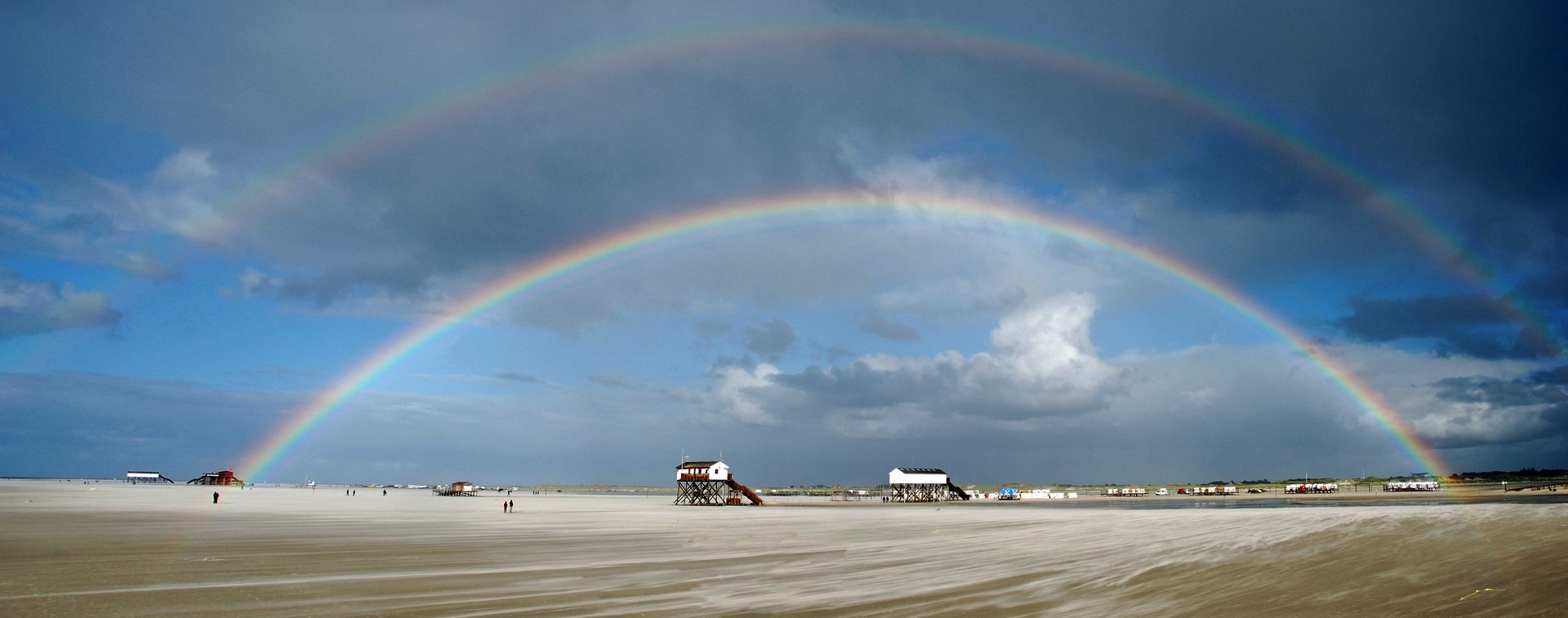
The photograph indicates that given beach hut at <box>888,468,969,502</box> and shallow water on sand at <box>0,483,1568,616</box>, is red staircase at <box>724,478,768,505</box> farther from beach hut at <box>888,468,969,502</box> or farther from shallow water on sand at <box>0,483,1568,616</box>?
shallow water on sand at <box>0,483,1568,616</box>

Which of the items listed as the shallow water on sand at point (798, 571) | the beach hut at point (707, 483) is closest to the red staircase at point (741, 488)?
the beach hut at point (707, 483)

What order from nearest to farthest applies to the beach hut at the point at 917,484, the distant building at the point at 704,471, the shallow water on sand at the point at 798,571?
the shallow water on sand at the point at 798,571
the distant building at the point at 704,471
the beach hut at the point at 917,484

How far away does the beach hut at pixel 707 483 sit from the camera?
94188 mm

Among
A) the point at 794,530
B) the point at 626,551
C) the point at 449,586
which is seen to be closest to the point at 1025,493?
the point at 794,530

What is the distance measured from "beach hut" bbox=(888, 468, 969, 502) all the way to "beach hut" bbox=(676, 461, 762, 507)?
90.1 ft

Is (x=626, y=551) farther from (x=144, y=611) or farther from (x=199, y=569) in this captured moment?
(x=144, y=611)

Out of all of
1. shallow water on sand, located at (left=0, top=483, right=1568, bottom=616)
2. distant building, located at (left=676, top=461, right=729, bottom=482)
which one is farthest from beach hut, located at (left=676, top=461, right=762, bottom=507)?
shallow water on sand, located at (left=0, top=483, right=1568, bottom=616)

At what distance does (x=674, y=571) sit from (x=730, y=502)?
8117cm

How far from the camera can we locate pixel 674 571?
21578mm

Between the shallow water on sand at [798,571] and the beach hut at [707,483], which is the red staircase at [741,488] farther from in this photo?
the shallow water on sand at [798,571]

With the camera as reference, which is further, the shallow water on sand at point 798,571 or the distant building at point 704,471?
the distant building at point 704,471

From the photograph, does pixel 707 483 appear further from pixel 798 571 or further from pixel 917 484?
pixel 798 571

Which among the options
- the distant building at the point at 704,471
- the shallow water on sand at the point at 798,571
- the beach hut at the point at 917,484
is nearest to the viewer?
the shallow water on sand at the point at 798,571

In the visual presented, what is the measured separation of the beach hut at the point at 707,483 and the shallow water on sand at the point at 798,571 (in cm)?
5556
